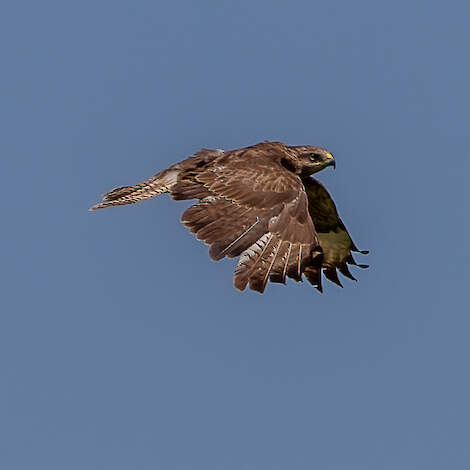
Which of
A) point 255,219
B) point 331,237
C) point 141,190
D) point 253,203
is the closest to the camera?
point 255,219

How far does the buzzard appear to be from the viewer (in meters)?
20.5

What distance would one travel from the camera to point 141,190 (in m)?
23.3

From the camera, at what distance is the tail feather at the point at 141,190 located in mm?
23047

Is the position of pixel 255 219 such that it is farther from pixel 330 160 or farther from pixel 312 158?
pixel 330 160

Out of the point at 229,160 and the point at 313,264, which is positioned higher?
the point at 229,160

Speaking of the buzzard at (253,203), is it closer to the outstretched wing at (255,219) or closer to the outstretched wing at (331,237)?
the outstretched wing at (255,219)

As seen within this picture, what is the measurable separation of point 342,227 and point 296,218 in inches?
164

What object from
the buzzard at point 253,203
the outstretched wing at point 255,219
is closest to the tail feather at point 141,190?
the buzzard at point 253,203

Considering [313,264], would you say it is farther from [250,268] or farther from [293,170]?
[293,170]

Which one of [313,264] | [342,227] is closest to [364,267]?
[342,227]

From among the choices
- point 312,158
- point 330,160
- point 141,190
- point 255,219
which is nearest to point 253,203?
point 255,219

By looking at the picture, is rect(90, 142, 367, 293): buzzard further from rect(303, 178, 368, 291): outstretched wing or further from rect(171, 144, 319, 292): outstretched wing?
rect(303, 178, 368, 291): outstretched wing

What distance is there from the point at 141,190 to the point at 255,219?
3014 mm

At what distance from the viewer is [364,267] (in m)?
24.2
